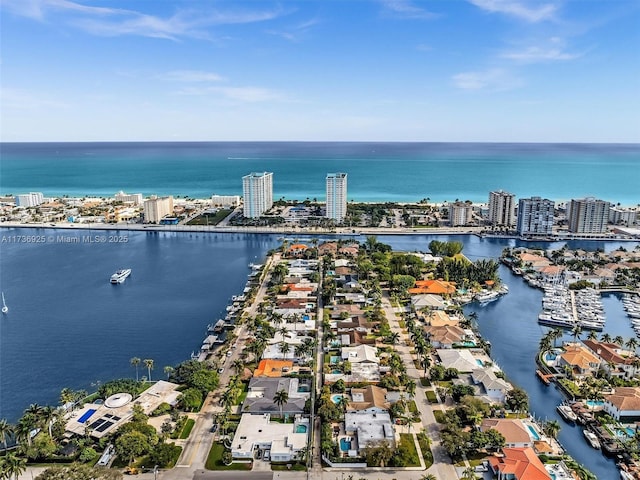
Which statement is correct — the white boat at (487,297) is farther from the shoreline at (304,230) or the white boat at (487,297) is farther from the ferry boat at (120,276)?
the ferry boat at (120,276)

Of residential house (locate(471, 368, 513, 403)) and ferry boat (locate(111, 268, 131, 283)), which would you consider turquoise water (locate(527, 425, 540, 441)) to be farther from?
ferry boat (locate(111, 268, 131, 283))

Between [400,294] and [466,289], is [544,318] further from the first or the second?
[400,294]

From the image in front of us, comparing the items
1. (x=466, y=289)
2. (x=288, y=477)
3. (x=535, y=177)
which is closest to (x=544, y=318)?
(x=466, y=289)

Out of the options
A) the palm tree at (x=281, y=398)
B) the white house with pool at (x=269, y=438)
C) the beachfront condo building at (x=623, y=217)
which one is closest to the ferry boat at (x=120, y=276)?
the white house with pool at (x=269, y=438)

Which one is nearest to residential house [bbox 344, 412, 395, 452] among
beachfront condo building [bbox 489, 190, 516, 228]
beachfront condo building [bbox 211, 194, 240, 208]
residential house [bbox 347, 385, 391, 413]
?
residential house [bbox 347, 385, 391, 413]

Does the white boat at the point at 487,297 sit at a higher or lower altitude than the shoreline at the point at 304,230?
lower

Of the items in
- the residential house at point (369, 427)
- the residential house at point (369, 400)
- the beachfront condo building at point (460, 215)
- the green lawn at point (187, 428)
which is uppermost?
the beachfront condo building at point (460, 215)
